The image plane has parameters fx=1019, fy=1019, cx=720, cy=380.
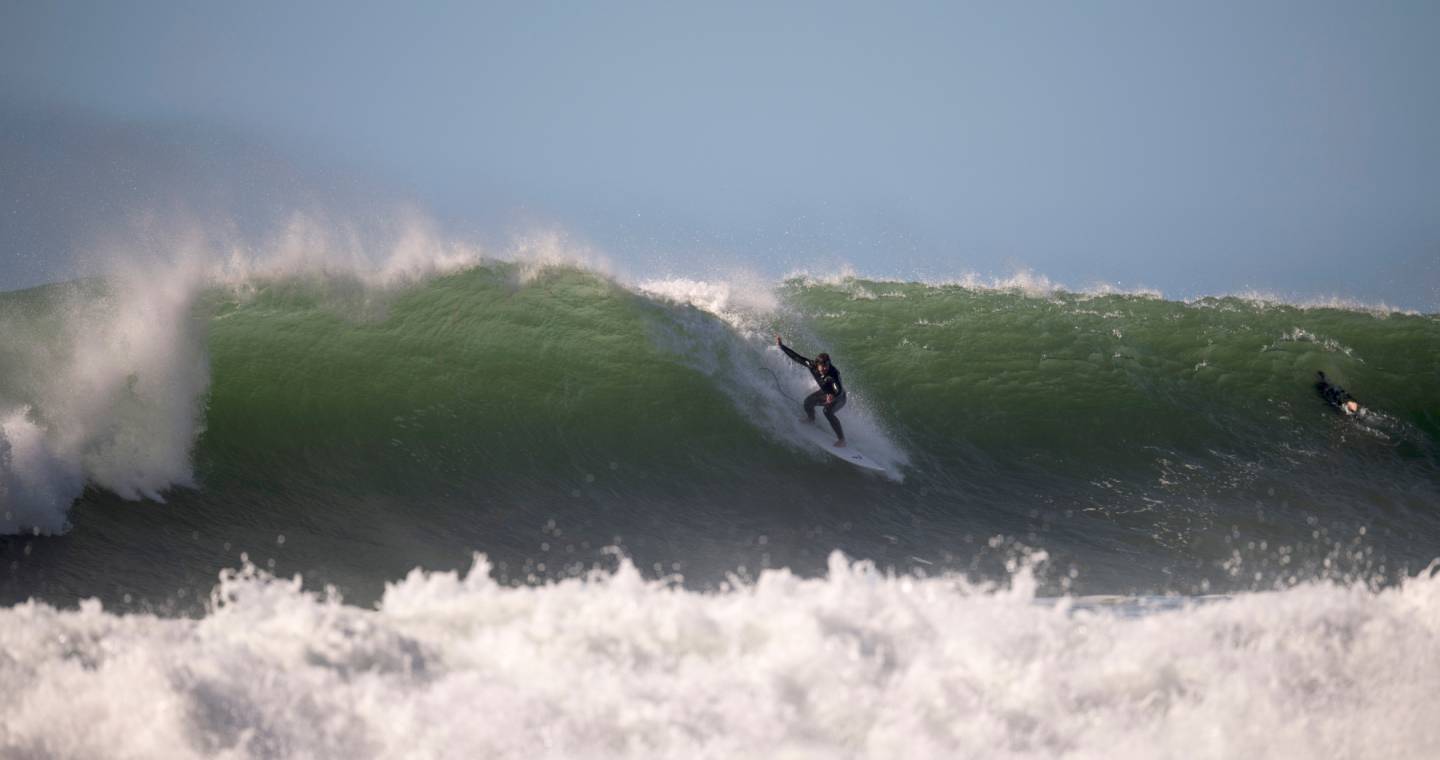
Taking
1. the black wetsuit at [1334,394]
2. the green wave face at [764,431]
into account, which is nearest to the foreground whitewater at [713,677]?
the green wave face at [764,431]

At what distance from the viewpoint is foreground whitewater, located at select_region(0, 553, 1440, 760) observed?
11.7 ft

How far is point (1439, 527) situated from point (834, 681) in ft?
30.0

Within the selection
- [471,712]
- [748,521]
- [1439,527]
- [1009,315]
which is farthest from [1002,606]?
[1009,315]

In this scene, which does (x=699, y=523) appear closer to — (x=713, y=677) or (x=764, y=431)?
(x=764, y=431)

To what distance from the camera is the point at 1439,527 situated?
10078mm

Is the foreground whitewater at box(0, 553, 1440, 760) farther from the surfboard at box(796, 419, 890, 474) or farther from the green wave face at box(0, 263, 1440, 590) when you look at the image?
the surfboard at box(796, 419, 890, 474)

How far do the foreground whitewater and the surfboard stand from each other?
566 cm

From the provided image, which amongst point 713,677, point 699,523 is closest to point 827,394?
point 699,523

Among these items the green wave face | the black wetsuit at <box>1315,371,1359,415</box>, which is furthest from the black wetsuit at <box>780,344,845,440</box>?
the black wetsuit at <box>1315,371,1359,415</box>

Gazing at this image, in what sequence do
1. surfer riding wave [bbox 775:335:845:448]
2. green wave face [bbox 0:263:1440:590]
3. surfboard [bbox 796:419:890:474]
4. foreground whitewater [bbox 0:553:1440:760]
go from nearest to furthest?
foreground whitewater [bbox 0:553:1440:760] → green wave face [bbox 0:263:1440:590] → surfboard [bbox 796:419:890:474] → surfer riding wave [bbox 775:335:845:448]

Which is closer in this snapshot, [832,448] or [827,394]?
[832,448]

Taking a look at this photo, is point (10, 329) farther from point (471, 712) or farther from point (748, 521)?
point (471, 712)

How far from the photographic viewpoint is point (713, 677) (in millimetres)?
3889

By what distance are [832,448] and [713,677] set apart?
6.58 meters
